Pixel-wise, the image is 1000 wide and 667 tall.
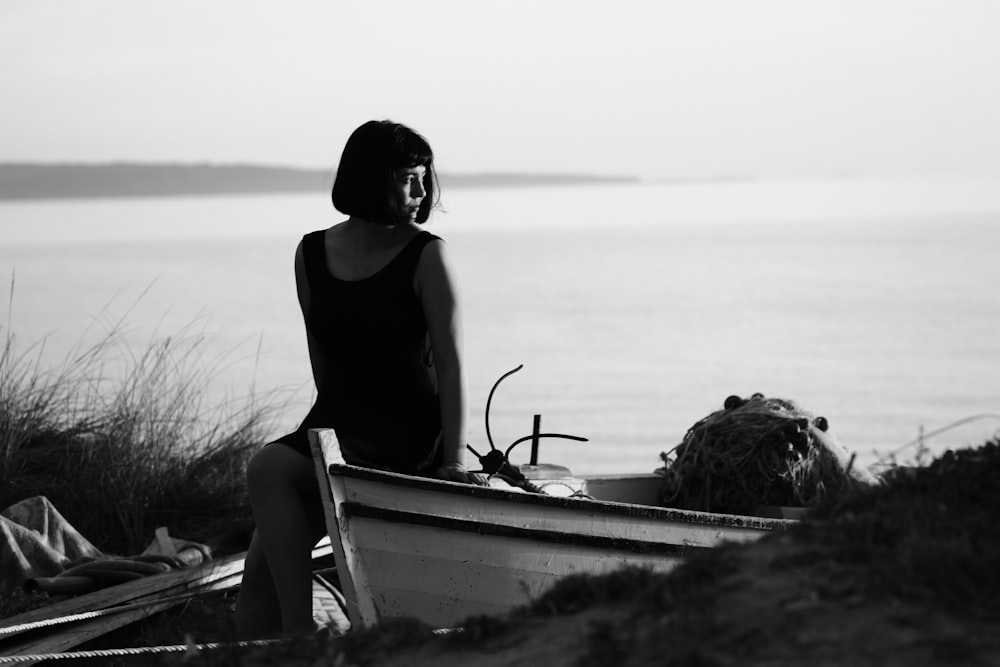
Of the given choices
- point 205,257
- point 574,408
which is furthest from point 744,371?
point 205,257

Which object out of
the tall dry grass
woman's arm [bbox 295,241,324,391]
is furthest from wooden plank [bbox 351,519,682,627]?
the tall dry grass

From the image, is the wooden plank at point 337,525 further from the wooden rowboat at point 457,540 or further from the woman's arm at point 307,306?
the woman's arm at point 307,306

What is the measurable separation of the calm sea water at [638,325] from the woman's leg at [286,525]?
5039mm

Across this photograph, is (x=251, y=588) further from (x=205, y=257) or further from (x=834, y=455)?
(x=205, y=257)

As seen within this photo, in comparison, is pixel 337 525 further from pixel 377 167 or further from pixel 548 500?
pixel 377 167

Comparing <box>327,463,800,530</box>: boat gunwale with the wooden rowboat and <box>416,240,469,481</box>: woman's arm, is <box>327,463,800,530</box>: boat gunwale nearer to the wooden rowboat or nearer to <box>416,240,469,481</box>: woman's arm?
the wooden rowboat

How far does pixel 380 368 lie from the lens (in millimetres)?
4305

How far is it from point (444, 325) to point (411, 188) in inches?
18.5

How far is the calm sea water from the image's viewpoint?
72.7 feet

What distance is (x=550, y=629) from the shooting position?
3.01 metres

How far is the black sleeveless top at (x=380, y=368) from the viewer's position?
427 cm

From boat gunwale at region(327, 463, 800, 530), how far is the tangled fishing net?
2.73ft

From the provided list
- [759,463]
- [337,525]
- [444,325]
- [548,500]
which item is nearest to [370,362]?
[444,325]

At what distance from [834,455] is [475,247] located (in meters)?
82.3
